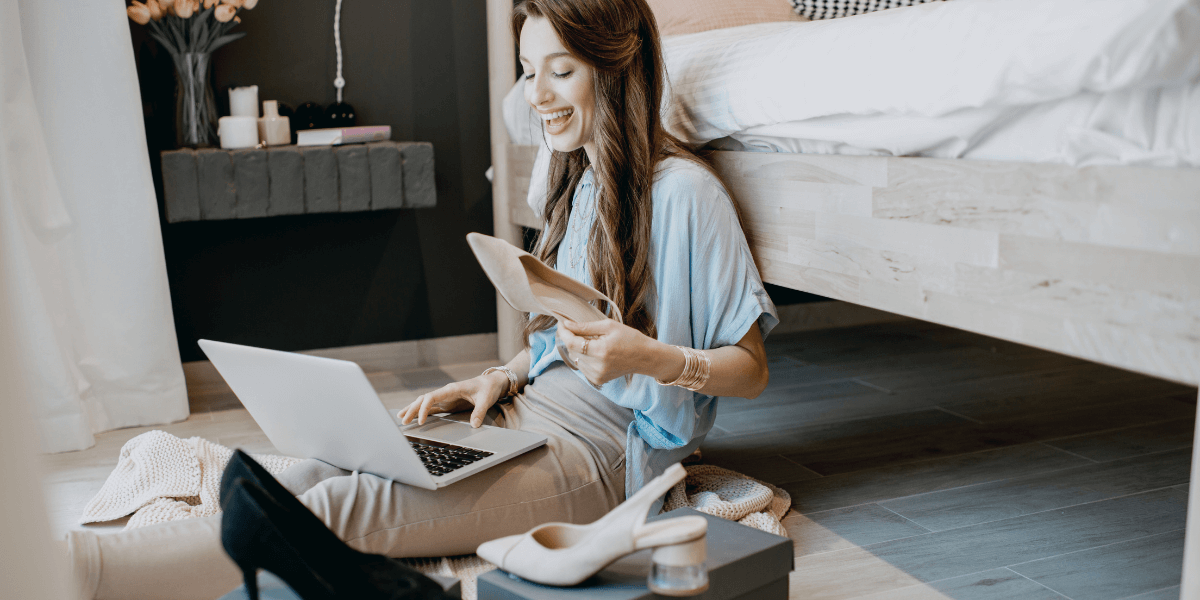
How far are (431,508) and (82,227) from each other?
4.18ft

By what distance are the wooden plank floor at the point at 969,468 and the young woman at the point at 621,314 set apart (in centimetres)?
28

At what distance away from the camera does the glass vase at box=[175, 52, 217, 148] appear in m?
2.14

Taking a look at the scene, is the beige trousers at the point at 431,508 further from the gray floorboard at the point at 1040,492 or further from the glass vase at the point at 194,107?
the glass vase at the point at 194,107

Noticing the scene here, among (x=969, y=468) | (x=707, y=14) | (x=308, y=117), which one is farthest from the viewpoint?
(x=308, y=117)

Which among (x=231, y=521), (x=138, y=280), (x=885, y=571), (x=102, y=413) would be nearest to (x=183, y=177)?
(x=138, y=280)

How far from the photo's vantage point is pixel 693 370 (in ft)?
3.83

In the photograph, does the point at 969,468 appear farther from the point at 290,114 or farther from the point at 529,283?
the point at 290,114

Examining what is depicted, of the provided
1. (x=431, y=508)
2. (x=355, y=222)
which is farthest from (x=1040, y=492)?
(x=355, y=222)

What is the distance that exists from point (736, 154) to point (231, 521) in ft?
3.07

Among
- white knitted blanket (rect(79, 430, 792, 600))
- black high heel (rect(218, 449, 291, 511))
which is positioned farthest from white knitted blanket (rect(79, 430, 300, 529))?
black high heel (rect(218, 449, 291, 511))

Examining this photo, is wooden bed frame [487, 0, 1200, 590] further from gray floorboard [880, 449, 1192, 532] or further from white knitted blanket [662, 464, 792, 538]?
gray floorboard [880, 449, 1192, 532]

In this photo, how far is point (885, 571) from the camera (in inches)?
48.9

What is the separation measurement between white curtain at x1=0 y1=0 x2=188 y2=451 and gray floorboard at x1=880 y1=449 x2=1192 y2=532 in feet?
5.20

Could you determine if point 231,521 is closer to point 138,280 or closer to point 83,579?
point 83,579
